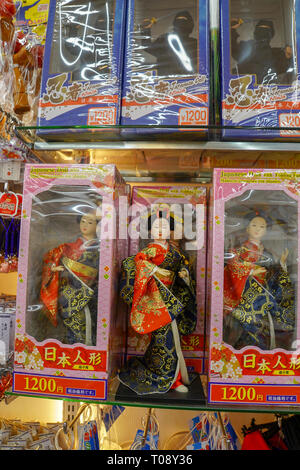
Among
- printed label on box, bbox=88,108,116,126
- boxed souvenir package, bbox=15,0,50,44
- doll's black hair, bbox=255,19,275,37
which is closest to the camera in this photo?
printed label on box, bbox=88,108,116,126

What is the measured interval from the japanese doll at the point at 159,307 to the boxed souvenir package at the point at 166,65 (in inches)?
11.1

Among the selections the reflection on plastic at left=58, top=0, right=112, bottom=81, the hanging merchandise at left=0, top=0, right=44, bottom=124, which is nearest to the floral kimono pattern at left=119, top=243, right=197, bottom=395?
the reflection on plastic at left=58, top=0, right=112, bottom=81

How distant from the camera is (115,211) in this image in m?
0.92

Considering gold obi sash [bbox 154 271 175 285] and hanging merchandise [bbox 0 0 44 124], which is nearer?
gold obi sash [bbox 154 271 175 285]

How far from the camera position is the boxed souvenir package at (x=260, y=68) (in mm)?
911

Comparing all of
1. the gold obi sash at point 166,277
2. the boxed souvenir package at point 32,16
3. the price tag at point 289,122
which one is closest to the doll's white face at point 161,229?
the gold obi sash at point 166,277

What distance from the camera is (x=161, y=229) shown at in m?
0.98

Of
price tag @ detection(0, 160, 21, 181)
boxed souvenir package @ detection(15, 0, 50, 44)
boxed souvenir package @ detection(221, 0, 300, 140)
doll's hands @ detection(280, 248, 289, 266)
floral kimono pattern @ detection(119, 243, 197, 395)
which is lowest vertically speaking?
floral kimono pattern @ detection(119, 243, 197, 395)

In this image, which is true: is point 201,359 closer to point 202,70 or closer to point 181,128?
point 181,128

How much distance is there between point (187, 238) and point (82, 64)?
599 millimetres

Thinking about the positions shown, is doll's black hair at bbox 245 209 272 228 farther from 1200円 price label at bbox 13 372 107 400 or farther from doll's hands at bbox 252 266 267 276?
1200円 price label at bbox 13 372 107 400

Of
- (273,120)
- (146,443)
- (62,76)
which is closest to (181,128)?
(273,120)

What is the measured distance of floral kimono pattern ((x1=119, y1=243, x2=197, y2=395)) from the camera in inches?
36.0

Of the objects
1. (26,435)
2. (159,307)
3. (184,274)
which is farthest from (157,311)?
(26,435)
